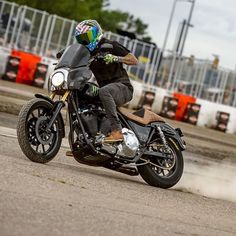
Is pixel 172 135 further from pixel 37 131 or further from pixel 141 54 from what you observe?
pixel 141 54

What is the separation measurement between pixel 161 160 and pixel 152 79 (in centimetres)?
2302

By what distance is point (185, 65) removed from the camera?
32844mm

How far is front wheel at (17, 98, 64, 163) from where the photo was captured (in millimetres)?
9195

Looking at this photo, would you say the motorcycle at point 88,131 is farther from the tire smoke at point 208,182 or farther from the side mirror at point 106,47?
the tire smoke at point 208,182

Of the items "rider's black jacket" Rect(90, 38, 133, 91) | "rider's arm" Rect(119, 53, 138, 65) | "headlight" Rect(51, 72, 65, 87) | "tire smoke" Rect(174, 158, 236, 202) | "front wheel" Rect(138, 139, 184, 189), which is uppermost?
"rider's arm" Rect(119, 53, 138, 65)

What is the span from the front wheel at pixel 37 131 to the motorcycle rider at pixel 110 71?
1.94 ft

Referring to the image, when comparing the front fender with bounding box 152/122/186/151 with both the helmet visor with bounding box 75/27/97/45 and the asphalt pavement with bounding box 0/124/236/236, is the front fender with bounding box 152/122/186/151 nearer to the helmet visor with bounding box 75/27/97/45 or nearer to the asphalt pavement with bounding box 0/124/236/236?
the asphalt pavement with bounding box 0/124/236/236

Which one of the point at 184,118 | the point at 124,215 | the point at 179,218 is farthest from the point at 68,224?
the point at 184,118

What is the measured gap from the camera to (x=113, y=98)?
9.73 meters

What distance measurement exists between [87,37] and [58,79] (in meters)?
0.60

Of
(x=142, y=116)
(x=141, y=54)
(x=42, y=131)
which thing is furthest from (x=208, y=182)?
(x=141, y=54)

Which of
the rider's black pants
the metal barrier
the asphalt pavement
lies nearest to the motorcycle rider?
the rider's black pants

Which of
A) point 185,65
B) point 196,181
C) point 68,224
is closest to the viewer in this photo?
point 68,224

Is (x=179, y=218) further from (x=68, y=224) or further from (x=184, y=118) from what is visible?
(x=184, y=118)
